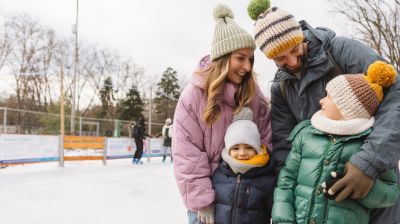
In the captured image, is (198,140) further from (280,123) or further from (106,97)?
(106,97)

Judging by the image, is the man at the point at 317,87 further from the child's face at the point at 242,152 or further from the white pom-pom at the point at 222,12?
the white pom-pom at the point at 222,12

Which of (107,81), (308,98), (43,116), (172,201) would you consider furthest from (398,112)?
(107,81)

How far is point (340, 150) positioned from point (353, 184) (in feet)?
0.53

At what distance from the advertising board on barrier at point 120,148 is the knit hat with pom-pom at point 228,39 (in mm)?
11335

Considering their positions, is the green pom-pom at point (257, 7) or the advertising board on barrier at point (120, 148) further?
the advertising board on barrier at point (120, 148)

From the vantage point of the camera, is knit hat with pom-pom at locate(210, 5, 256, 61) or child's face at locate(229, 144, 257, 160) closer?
child's face at locate(229, 144, 257, 160)

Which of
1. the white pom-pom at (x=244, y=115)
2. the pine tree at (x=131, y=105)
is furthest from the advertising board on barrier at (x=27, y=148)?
the pine tree at (x=131, y=105)

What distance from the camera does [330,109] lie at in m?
1.71

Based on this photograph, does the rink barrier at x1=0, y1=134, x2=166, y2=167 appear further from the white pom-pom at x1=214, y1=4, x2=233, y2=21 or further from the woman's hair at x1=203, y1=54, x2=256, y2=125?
the woman's hair at x1=203, y1=54, x2=256, y2=125

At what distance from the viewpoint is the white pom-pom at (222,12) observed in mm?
2334

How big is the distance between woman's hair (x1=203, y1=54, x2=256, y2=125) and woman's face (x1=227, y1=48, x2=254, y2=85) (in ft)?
0.08

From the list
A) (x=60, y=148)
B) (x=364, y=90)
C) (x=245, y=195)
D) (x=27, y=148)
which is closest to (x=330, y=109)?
(x=364, y=90)

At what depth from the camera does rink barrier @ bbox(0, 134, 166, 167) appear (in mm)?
9422

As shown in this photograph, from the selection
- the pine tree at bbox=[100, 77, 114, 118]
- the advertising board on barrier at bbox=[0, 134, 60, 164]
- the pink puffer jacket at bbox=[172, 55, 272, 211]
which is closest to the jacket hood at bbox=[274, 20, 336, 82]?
the pink puffer jacket at bbox=[172, 55, 272, 211]
